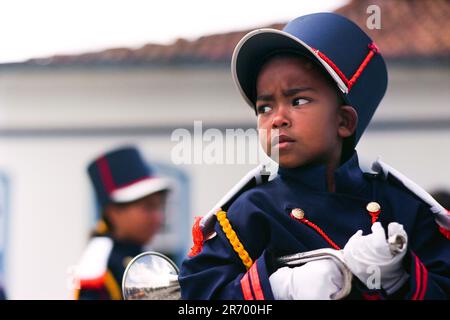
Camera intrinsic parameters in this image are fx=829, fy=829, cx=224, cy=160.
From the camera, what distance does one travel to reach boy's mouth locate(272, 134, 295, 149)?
202 cm

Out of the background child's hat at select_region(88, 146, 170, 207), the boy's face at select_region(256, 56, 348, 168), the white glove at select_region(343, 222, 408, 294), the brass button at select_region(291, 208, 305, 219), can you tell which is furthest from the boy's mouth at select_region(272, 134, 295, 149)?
the background child's hat at select_region(88, 146, 170, 207)

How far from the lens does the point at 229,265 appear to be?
1925 mm

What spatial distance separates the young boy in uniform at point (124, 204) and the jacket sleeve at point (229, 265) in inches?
87.4

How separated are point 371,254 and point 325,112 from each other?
0.43 metres

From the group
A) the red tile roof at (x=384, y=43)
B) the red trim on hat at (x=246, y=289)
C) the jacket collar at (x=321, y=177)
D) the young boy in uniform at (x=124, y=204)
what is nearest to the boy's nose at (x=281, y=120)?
the jacket collar at (x=321, y=177)

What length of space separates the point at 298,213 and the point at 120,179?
115 inches

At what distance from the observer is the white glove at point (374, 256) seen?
70.4 inches

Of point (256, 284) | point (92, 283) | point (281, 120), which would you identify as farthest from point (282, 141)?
point (92, 283)

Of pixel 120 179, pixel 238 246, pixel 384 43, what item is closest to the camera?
pixel 238 246

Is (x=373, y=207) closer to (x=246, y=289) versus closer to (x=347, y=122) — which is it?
(x=347, y=122)

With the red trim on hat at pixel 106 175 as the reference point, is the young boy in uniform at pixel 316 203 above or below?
above

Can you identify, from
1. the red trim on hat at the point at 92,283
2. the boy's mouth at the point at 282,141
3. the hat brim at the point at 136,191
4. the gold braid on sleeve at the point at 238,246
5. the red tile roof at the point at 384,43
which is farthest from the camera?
the red tile roof at the point at 384,43

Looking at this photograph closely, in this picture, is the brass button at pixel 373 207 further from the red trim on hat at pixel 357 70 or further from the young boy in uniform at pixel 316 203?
the red trim on hat at pixel 357 70

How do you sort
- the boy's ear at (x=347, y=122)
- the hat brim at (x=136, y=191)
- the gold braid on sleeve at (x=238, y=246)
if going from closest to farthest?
the gold braid on sleeve at (x=238, y=246)
the boy's ear at (x=347, y=122)
the hat brim at (x=136, y=191)
